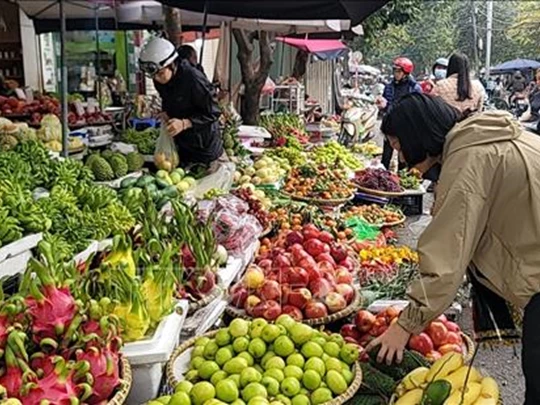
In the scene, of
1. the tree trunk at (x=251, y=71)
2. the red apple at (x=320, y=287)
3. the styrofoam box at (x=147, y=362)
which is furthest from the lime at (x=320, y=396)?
the tree trunk at (x=251, y=71)

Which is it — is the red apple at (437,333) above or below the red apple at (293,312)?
below

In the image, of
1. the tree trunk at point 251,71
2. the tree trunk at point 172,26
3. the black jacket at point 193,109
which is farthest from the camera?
the tree trunk at point 251,71

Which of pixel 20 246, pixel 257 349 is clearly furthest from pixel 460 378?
pixel 20 246

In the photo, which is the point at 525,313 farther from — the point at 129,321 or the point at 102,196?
the point at 102,196

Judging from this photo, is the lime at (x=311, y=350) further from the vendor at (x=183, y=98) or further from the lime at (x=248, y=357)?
the vendor at (x=183, y=98)

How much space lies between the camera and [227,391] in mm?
2150

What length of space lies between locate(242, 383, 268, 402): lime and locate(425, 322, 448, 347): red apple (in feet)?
3.22

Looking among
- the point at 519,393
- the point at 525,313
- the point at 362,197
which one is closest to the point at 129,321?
the point at 525,313

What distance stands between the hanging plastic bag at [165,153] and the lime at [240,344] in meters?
2.76

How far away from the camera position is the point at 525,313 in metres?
2.16

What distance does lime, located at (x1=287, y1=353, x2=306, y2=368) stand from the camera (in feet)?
7.70

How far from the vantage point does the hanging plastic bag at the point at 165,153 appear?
5031 millimetres

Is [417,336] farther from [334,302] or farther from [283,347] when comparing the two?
[283,347]

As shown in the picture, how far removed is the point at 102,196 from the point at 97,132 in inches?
121
